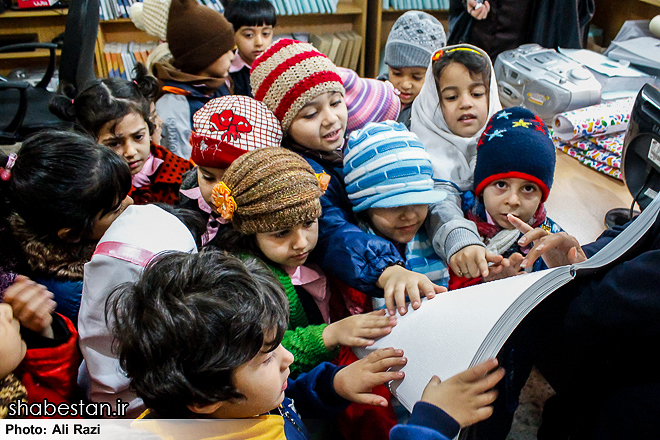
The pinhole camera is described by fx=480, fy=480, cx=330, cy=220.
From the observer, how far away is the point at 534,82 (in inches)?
82.4

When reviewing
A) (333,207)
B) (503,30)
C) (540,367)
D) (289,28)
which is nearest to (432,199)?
(333,207)

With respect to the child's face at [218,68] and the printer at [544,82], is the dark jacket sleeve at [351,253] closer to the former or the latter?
the child's face at [218,68]

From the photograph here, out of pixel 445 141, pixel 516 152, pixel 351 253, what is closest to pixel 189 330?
pixel 351 253

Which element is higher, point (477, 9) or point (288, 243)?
point (477, 9)

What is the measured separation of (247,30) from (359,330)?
181 cm

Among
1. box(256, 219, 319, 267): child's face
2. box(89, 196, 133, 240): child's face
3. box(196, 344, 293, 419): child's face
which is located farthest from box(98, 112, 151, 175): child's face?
box(196, 344, 293, 419): child's face

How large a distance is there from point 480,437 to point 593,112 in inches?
69.8

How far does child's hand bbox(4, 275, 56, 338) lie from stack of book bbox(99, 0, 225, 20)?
104 inches

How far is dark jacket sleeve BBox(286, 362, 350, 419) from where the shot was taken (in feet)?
2.86

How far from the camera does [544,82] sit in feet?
6.77

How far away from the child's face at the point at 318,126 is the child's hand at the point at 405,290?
47 cm

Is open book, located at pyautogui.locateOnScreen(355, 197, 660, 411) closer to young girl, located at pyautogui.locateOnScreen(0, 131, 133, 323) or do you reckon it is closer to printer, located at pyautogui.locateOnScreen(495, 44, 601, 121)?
young girl, located at pyautogui.locateOnScreen(0, 131, 133, 323)

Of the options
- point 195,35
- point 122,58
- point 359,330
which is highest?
point 195,35

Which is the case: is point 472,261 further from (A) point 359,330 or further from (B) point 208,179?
(B) point 208,179
